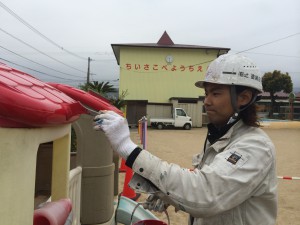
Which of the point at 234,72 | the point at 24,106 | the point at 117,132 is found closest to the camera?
the point at 24,106

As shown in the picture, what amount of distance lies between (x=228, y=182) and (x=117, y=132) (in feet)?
1.69

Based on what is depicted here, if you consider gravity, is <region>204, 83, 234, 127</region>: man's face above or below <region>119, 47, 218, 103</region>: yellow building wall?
below

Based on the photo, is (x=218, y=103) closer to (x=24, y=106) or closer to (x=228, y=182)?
(x=228, y=182)

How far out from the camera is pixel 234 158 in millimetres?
1457

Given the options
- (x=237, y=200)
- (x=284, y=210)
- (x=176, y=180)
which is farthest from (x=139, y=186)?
(x=284, y=210)

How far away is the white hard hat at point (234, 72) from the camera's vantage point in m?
1.71

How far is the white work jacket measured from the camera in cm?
Result: 139

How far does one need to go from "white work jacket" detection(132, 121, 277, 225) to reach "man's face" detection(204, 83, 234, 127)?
0.18 metres

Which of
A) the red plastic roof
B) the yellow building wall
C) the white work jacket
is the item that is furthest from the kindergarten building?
the red plastic roof

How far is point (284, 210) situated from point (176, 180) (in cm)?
470

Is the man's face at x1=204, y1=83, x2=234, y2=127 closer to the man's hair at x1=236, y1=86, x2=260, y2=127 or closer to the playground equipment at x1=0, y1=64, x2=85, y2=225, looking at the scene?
the man's hair at x1=236, y1=86, x2=260, y2=127

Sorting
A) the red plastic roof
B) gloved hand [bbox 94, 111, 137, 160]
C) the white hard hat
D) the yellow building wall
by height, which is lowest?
gloved hand [bbox 94, 111, 137, 160]

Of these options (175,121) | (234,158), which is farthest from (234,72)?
(175,121)

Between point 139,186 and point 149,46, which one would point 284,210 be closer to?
point 139,186
